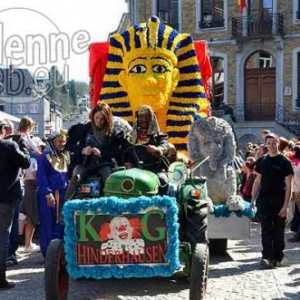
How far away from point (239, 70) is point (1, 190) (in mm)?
22442

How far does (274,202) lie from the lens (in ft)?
23.4

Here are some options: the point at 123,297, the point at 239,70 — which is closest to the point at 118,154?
the point at 123,297

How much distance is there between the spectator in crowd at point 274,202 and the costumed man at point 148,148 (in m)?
1.56

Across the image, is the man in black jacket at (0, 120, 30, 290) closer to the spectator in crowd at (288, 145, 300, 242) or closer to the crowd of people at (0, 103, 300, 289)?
the crowd of people at (0, 103, 300, 289)

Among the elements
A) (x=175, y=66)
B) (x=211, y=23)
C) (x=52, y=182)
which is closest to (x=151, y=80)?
(x=175, y=66)

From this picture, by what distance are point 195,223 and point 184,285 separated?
77 cm

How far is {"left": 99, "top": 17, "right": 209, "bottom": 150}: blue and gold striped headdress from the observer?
897cm

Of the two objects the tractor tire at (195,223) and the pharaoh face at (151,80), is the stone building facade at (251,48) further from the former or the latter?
the tractor tire at (195,223)

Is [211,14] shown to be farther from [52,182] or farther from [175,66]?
[52,182]

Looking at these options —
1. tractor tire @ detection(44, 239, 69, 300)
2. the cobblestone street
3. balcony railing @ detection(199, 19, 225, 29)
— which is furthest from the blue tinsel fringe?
balcony railing @ detection(199, 19, 225, 29)

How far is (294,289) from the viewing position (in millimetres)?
6148

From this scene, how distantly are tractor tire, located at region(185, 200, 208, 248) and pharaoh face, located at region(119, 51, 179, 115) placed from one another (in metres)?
3.13

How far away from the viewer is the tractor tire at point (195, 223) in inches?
228

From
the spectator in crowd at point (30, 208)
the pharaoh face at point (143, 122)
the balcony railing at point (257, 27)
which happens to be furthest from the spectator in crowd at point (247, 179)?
the balcony railing at point (257, 27)
